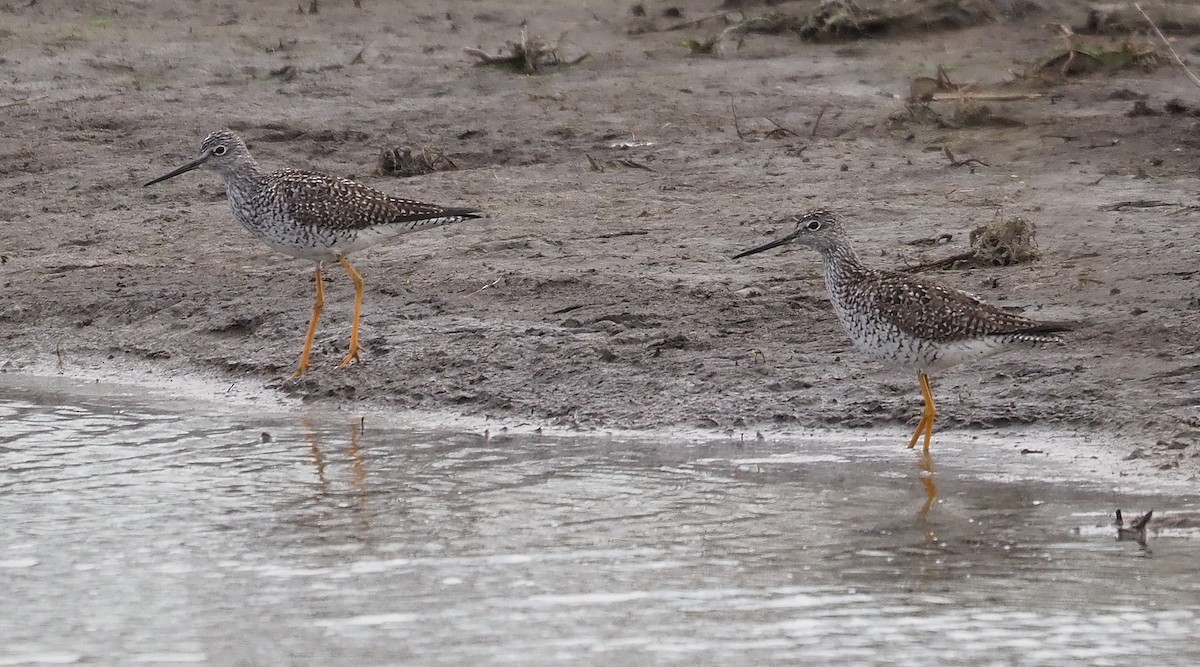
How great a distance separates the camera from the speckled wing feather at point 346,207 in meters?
9.38

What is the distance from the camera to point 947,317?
7.48 m

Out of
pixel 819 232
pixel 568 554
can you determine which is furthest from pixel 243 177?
pixel 568 554

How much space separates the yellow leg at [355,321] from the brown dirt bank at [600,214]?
0.31 feet

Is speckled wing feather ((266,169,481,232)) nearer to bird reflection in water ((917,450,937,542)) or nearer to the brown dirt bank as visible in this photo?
the brown dirt bank

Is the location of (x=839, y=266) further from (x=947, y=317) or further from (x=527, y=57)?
(x=527, y=57)

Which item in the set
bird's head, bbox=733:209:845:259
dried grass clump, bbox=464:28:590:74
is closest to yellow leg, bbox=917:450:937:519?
bird's head, bbox=733:209:845:259

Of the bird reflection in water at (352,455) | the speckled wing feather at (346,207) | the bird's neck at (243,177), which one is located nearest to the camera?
the bird reflection in water at (352,455)

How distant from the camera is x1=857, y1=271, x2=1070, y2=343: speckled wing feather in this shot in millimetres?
7402

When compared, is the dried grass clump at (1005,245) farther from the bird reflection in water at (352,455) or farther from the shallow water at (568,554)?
the bird reflection in water at (352,455)

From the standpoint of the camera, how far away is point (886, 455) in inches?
295

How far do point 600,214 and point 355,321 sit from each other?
6.88ft

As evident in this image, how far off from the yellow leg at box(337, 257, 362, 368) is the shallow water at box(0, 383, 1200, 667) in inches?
40.7

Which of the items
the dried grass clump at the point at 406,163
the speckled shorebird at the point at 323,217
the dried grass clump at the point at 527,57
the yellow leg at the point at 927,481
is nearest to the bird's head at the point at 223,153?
the speckled shorebird at the point at 323,217

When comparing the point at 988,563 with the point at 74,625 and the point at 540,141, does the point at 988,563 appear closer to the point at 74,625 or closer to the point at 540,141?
the point at 74,625
